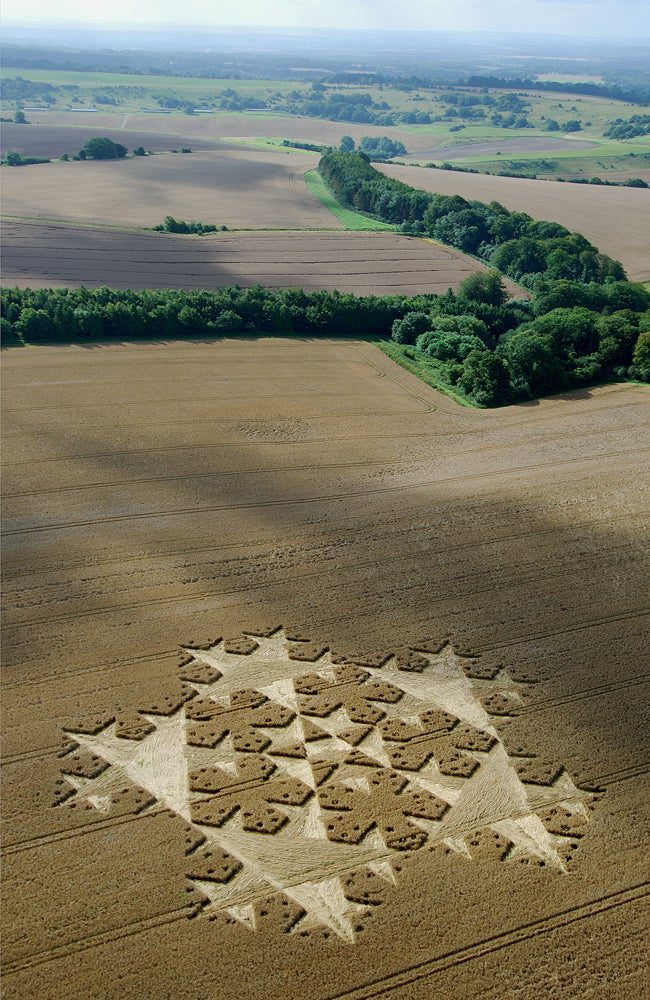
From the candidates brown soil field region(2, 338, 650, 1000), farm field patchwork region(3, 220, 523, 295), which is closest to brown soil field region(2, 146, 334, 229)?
farm field patchwork region(3, 220, 523, 295)

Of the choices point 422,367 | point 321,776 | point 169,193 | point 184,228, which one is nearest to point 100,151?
point 169,193

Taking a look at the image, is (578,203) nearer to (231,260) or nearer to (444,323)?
(231,260)

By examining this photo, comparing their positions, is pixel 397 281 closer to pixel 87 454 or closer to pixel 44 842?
pixel 87 454

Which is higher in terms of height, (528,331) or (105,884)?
(528,331)

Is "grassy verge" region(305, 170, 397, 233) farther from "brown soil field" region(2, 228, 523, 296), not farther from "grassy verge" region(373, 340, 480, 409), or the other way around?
"grassy verge" region(373, 340, 480, 409)

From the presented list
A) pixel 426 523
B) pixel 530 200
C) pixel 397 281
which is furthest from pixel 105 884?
pixel 530 200

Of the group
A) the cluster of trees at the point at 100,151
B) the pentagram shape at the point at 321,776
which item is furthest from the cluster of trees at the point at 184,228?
the pentagram shape at the point at 321,776
